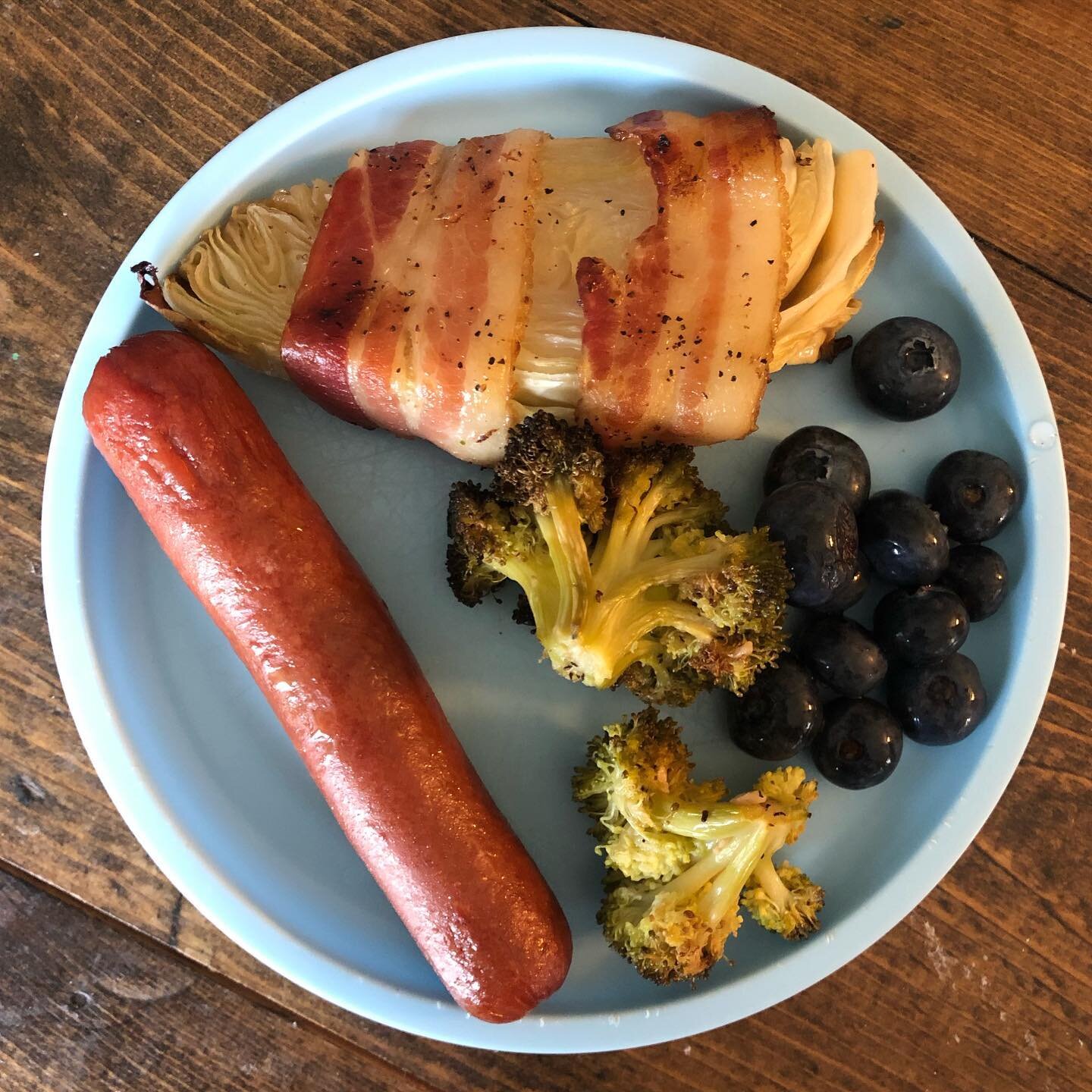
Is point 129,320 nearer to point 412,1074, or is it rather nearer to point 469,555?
point 469,555

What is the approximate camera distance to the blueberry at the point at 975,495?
1778 millimetres

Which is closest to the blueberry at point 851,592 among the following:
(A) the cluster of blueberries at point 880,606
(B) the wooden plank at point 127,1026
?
(A) the cluster of blueberries at point 880,606

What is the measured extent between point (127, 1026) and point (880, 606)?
6.56 ft

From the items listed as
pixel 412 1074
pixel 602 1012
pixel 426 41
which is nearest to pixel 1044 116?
pixel 426 41

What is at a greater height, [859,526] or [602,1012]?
[859,526]

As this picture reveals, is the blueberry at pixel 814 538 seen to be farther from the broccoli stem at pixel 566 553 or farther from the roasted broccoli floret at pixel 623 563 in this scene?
the broccoli stem at pixel 566 553

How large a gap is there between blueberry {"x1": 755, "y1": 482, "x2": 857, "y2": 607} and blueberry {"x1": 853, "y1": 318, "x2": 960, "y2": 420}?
30 cm

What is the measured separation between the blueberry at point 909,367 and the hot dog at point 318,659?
122 cm

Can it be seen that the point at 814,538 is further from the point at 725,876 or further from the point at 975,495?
the point at 725,876

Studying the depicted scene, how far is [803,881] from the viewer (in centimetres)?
173

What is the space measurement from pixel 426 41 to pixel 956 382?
58.0 inches

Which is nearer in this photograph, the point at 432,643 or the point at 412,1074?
the point at 432,643

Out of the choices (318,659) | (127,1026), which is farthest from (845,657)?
(127,1026)

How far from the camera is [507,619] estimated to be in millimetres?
1852
